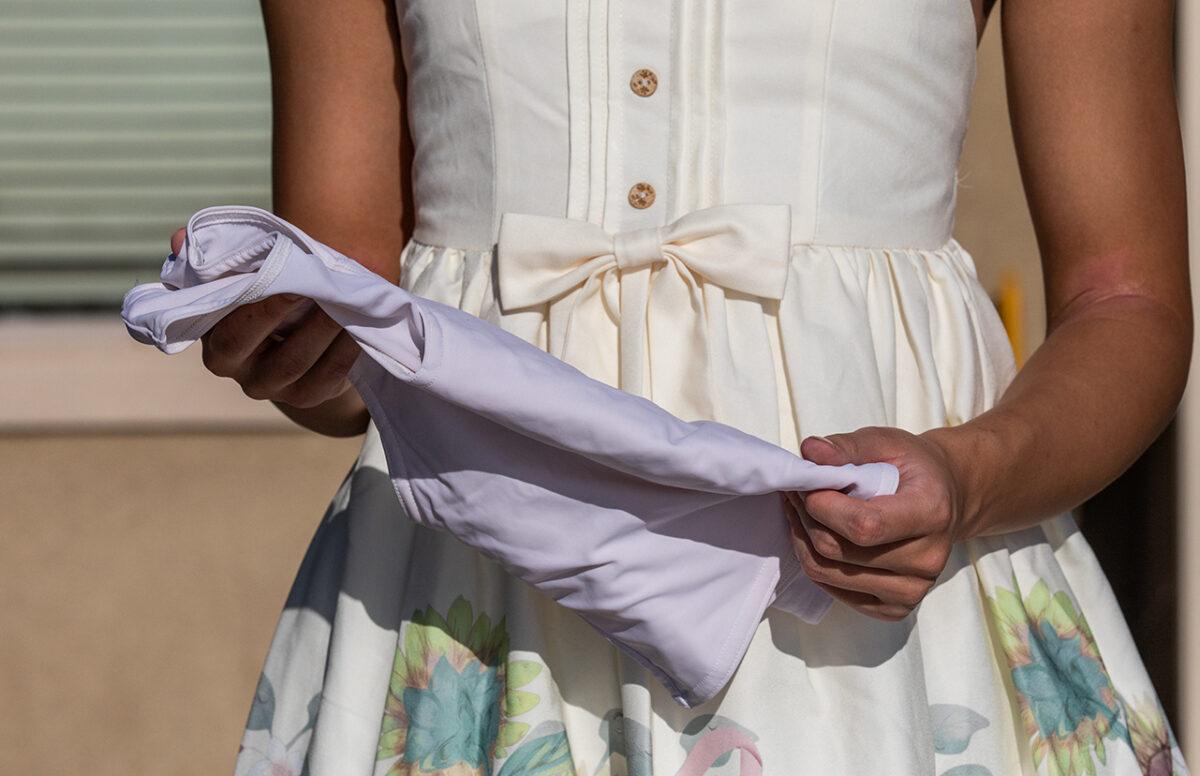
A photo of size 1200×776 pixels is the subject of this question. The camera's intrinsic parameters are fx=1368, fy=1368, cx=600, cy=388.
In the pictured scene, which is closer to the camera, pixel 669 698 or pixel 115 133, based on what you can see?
pixel 669 698

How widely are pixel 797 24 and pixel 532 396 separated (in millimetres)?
320

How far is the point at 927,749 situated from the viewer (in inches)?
29.3

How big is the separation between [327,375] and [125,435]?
1.75 m

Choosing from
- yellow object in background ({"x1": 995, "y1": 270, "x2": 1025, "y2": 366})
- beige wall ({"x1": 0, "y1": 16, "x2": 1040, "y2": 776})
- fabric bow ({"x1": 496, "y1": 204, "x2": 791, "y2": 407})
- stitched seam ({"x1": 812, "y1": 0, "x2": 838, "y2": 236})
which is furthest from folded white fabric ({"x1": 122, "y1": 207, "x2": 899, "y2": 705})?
beige wall ({"x1": 0, "y1": 16, "x2": 1040, "y2": 776})

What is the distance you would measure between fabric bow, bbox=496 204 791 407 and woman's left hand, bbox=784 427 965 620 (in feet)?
0.45

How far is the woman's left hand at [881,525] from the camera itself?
25.8 inches

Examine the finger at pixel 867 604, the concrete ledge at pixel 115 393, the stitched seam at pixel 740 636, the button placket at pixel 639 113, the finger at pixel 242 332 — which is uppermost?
the button placket at pixel 639 113

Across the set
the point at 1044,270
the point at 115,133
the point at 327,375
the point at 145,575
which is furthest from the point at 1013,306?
the point at 115,133

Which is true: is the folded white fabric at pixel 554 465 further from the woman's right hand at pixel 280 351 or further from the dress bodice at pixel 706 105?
the dress bodice at pixel 706 105

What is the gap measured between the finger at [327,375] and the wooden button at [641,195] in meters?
0.20

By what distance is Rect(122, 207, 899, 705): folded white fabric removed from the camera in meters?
0.65

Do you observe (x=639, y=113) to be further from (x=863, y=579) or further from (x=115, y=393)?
(x=115, y=393)

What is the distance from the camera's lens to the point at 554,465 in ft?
2.32

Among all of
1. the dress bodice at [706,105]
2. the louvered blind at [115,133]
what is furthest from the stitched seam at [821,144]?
the louvered blind at [115,133]
